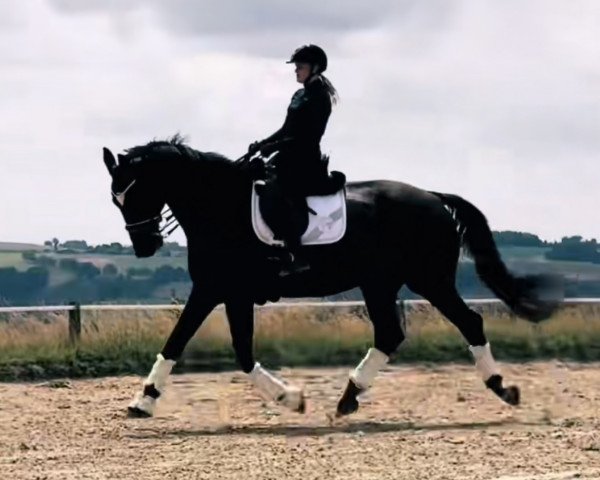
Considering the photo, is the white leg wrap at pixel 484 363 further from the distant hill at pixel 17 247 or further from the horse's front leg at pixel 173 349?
the distant hill at pixel 17 247

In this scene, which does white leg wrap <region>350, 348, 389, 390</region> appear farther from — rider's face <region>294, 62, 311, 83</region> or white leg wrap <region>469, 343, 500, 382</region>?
rider's face <region>294, 62, 311, 83</region>

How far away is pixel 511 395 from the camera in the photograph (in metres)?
12.5

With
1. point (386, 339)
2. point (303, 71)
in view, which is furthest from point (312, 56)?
point (386, 339)

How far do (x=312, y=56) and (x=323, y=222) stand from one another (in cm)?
135

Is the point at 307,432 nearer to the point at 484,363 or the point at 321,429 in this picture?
the point at 321,429

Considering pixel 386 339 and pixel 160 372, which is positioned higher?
pixel 386 339

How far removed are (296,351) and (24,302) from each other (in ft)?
17.3

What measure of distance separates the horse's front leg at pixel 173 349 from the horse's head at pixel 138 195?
0.58m

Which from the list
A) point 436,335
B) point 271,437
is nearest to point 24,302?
point 436,335

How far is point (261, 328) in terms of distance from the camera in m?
17.8

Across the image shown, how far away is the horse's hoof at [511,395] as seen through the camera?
41.1ft

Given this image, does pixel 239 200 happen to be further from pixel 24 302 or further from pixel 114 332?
pixel 24 302

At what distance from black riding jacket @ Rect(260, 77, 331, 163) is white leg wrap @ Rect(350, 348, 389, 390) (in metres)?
1.76

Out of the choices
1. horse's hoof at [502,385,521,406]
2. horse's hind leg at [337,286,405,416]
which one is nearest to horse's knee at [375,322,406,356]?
horse's hind leg at [337,286,405,416]
